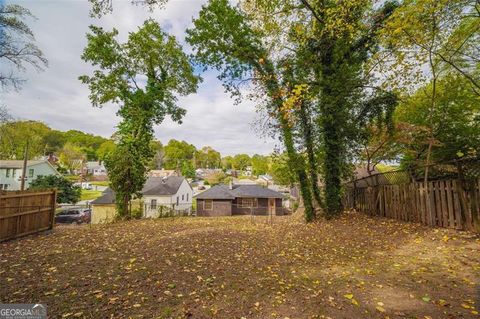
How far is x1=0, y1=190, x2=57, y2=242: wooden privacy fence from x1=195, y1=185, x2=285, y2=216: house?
23756mm

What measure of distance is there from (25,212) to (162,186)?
2637 cm

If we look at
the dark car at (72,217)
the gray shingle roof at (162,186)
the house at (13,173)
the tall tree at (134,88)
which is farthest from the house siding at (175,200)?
the house at (13,173)

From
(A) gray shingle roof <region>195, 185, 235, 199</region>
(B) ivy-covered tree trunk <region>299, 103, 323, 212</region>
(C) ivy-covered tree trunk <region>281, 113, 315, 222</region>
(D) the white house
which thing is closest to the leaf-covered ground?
(C) ivy-covered tree trunk <region>281, 113, 315, 222</region>

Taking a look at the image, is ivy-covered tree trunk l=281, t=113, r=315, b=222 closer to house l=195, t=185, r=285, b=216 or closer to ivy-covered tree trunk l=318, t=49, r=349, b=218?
ivy-covered tree trunk l=318, t=49, r=349, b=218

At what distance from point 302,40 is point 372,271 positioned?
8.52 metres

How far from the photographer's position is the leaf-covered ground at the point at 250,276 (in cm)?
324

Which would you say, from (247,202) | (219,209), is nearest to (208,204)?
(219,209)

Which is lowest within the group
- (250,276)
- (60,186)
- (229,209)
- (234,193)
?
(229,209)

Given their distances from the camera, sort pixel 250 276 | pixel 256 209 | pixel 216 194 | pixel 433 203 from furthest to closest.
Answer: pixel 256 209
pixel 216 194
pixel 433 203
pixel 250 276

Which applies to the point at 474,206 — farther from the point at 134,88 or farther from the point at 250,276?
the point at 134,88

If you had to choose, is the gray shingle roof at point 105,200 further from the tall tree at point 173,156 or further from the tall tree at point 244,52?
the tall tree at point 173,156

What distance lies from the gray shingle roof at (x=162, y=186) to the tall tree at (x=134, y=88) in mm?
18738

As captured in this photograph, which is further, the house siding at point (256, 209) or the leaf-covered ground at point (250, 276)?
the house siding at point (256, 209)

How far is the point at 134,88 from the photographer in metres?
15.3
